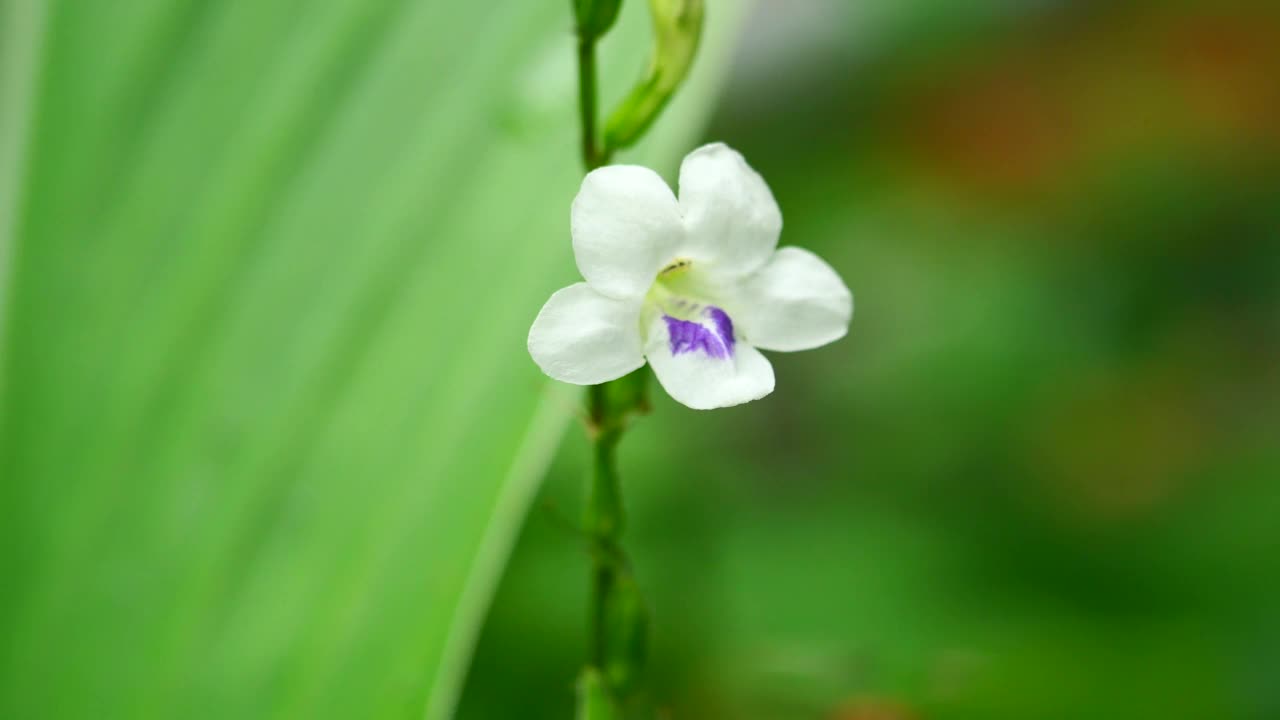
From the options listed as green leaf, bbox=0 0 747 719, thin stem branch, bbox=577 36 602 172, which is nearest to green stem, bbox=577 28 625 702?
thin stem branch, bbox=577 36 602 172

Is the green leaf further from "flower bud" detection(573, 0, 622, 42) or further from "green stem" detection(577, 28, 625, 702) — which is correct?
"flower bud" detection(573, 0, 622, 42)

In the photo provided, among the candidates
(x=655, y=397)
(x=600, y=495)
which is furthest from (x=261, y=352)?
(x=655, y=397)

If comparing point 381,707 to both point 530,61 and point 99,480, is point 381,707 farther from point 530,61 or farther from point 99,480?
point 530,61

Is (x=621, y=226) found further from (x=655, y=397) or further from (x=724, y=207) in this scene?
(x=655, y=397)

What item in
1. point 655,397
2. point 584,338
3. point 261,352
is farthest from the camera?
point 655,397

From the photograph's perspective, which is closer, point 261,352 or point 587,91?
point 587,91

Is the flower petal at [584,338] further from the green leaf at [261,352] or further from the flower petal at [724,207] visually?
the green leaf at [261,352]

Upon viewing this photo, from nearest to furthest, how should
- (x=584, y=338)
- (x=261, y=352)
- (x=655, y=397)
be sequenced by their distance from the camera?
(x=584, y=338) → (x=261, y=352) → (x=655, y=397)

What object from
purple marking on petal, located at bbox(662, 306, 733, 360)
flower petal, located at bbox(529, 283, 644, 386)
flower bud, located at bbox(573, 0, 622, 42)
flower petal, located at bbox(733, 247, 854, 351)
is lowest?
flower petal, located at bbox(529, 283, 644, 386)
